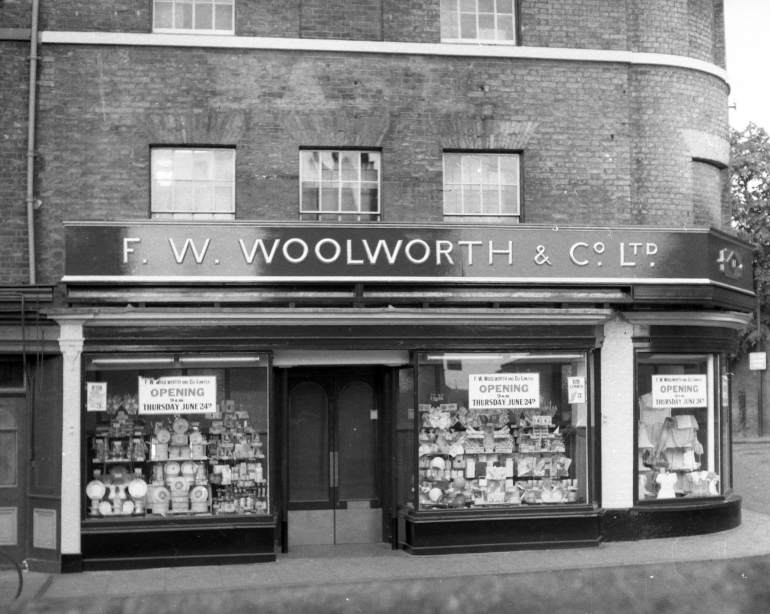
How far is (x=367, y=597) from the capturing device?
10680 millimetres

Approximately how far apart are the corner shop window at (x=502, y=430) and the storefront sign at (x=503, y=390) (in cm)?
1

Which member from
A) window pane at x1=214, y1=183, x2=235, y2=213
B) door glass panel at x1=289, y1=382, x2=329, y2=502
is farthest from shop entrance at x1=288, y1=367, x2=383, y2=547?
window pane at x1=214, y1=183, x2=235, y2=213

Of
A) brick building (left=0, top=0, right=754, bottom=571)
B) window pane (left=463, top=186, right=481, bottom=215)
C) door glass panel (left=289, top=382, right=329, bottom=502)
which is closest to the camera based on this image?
brick building (left=0, top=0, right=754, bottom=571)

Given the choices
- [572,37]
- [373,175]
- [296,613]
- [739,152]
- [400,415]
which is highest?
[739,152]

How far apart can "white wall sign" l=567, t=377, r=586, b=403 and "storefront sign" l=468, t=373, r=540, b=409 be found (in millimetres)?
442

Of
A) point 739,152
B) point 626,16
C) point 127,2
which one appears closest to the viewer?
point 127,2

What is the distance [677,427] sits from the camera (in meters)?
13.8

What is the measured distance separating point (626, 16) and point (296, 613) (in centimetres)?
909

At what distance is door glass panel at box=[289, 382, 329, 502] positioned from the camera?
13328 millimetres

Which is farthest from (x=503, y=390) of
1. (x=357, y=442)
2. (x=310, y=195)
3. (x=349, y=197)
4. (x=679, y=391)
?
(x=310, y=195)

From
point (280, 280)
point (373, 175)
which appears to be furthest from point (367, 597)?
point (373, 175)

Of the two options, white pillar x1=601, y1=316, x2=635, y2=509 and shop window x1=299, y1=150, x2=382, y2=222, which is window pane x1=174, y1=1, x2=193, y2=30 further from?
white pillar x1=601, y1=316, x2=635, y2=509

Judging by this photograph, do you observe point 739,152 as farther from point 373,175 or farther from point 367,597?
point 367,597

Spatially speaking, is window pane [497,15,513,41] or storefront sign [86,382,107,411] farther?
window pane [497,15,513,41]
